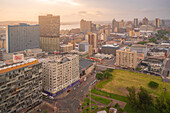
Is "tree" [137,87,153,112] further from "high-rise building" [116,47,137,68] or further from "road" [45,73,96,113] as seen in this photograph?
"high-rise building" [116,47,137,68]

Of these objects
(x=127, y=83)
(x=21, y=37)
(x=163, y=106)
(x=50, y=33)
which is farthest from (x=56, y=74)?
(x=50, y=33)

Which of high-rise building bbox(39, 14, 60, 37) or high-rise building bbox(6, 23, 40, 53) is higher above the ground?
high-rise building bbox(39, 14, 60, 37)

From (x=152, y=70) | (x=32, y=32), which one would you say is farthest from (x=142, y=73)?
(x=32, y=32)

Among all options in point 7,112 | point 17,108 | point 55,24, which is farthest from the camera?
point 55,24

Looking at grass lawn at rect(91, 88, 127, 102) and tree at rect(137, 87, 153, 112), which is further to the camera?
grass lawn at rect(91, 88, 127, 102)

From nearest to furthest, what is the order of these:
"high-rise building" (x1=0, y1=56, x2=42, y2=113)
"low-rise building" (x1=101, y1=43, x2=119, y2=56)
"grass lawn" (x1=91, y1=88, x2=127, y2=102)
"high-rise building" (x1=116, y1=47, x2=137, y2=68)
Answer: "high-rise building" (x1=0, y1=56, x2=42, y2=113) < "grass lawn" (x1=91, y1=88, x2=127, y2=102) < "high-rise building" (x1=116, y1=47, x2=137, y2=68) < "low-rise building" (x1=101, y1=43, x2=119, y2=56)

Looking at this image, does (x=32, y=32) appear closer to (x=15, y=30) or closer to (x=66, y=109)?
(x=15, y=30)

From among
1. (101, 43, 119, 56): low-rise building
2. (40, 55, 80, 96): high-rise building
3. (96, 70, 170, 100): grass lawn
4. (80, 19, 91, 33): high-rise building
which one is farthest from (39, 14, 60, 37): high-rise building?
(80, 19, 91, 33): high-rise building
